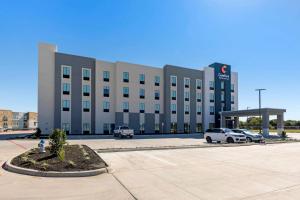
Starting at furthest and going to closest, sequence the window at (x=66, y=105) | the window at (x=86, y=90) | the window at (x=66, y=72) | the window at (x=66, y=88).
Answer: the window at (x=86, y=90), the window at (x=66, y=72), the window at (x=66, y=88), the window at (x=66, y=105)

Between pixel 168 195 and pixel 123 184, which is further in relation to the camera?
pixel 123 184

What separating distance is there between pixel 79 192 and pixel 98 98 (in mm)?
37619

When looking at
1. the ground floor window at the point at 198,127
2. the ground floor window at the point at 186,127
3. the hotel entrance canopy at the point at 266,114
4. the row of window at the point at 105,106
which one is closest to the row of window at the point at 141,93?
the row of window at the point at 105,106

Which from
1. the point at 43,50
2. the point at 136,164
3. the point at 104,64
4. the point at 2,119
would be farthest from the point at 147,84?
the point at 2,119

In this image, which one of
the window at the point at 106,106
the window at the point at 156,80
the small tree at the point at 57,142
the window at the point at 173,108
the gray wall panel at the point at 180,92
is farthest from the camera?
the window at the point at 173,108

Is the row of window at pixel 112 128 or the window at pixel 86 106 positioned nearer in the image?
the row of window at pixel 112 128

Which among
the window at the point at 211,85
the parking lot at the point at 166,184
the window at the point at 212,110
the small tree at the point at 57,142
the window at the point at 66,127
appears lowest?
the window at the point at 66,127

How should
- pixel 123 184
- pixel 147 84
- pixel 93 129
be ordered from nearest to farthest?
pixel 123 184, pixel 93 129, pixel 147 84

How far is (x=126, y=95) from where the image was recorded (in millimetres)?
45406

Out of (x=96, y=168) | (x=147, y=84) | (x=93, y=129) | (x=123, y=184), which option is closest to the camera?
(x=123, y=184)

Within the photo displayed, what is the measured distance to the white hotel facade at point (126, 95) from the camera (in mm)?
39500

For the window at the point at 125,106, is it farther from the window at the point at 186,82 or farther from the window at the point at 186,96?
the window at the point at 186,82

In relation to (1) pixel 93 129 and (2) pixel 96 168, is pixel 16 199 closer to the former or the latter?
(2) pixel 96 168

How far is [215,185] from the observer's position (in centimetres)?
731
